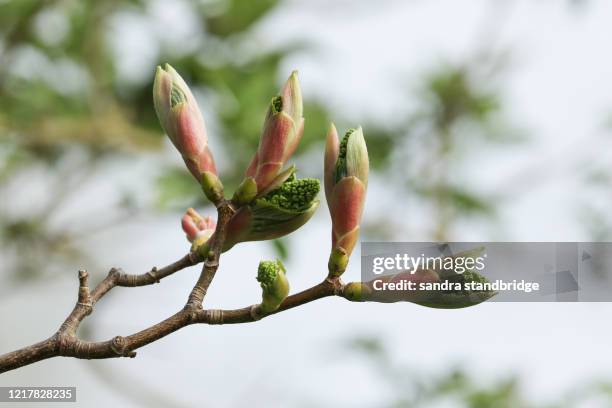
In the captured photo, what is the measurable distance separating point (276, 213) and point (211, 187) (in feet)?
0.25

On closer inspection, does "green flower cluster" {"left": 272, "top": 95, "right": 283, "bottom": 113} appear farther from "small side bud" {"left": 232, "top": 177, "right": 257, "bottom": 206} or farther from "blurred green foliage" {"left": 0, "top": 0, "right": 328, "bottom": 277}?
"blurred green foliage" {"left": 0, "top": 0, "right": 328, "bottom": 277}

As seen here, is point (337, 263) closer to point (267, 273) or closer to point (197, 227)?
point (267, 273)

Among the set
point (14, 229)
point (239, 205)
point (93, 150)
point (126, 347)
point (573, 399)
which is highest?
point (93, 150)

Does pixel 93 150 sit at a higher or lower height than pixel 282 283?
higher

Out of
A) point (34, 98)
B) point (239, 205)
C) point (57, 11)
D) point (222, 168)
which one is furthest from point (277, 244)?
point (239, 205)

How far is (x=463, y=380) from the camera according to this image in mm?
3045

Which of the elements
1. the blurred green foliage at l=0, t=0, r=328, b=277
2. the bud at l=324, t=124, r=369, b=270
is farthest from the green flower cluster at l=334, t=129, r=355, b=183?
the blurred green foliage at l=0, t=0, r=328, b=277

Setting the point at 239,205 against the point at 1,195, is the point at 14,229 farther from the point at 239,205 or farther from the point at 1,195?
the point at 239,205

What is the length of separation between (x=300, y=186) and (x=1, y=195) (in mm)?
2131

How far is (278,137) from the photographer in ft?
2.72

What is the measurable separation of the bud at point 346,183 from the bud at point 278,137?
0.04 meters

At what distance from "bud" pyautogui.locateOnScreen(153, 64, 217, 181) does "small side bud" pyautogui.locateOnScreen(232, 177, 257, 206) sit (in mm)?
56

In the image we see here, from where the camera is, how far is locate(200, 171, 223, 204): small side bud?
0.87 meters

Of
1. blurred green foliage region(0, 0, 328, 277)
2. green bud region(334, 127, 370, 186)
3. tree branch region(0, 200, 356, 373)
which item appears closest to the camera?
tree branch region(0, 200, 356, 373)
